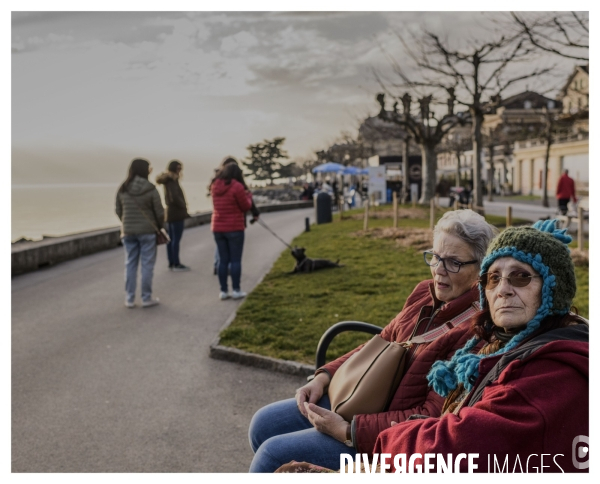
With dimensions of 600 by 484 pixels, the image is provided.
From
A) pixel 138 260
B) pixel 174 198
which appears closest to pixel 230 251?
pixel 138 260

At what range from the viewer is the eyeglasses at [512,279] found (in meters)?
2.02

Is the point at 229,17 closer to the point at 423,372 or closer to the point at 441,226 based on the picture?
the point at 441,226

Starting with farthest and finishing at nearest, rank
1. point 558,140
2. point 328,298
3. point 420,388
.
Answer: point 558,140 < point 328,298 < point 420,388

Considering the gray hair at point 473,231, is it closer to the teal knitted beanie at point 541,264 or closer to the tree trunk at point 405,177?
the teal knitted beanie at point 541,264

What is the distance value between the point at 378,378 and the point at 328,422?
11.3 inches

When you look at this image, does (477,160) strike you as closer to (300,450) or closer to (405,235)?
(405,235)

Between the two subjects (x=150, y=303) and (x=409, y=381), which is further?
(x=150, y=303)

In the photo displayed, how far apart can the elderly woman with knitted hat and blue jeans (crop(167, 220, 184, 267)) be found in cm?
987

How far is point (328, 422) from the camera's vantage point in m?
2.73

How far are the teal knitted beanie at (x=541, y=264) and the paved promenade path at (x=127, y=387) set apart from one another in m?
2.27

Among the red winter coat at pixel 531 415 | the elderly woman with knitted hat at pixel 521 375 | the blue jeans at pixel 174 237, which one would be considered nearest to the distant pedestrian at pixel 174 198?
the blue jeans at pixel 174 237

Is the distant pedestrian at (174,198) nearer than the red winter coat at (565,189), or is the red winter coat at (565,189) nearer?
the distant pedestrian at (174,198)

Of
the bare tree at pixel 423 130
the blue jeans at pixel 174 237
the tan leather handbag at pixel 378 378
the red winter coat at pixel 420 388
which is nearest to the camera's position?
the red winter coat at pixel 420 388

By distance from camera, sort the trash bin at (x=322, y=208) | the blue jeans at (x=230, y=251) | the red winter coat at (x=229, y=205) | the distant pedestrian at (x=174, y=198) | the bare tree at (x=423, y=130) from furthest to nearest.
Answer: the bare tree at (x=423, y=130) → the trash bin at (x=322, y=208) → the distant pedestrian at (x=174, y=198) → the blue jeans at (x=230, y=251) → the red winter coat at (x=229, y=205)
